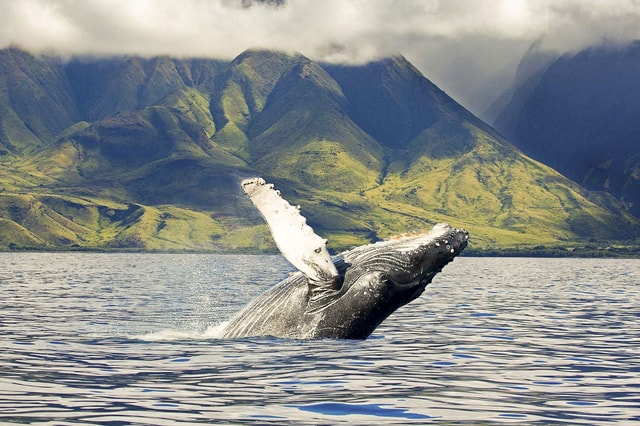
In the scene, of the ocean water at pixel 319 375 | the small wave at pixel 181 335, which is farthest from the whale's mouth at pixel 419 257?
the small wave at pixel 181 335

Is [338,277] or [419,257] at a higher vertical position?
[419,257]

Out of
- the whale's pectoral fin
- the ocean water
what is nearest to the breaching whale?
the whale's pectoral fin

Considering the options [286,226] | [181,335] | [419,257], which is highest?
[286,226]

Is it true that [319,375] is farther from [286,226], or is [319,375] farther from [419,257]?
[419,257]

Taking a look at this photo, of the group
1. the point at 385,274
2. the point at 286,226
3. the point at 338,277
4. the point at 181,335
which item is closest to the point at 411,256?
the point at 385,274

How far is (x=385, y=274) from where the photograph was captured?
14680mm

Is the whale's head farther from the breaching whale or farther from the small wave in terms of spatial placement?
the small wave

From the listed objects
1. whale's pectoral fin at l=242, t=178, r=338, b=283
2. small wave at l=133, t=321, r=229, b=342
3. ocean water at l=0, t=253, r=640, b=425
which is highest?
whale's pectoral fin at l=242, t=178, r=338, b=283

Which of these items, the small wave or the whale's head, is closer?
the whale's head

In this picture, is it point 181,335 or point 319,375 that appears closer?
point 319,375

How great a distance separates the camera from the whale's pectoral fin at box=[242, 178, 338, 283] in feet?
45.7

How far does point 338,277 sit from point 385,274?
0.70 m

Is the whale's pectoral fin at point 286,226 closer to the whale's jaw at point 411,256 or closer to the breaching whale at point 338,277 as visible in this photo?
the breaching whale at point 338,277

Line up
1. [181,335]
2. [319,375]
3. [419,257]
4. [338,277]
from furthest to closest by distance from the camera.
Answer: [181,335] → [419,257] → [338,277] → [319,375]
